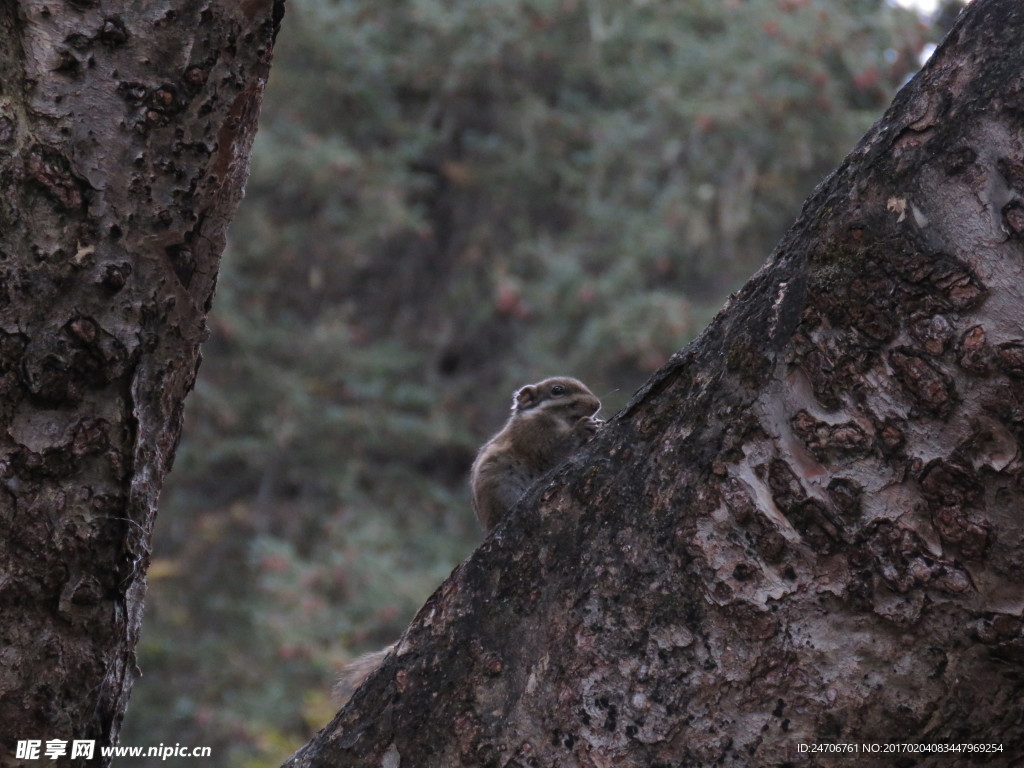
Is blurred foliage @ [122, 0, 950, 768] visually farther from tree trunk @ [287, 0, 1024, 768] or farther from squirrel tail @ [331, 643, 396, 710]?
tree trunk @ [287, 0, 1024, 768]

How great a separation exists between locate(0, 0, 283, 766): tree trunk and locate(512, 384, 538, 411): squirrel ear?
2.21 metres

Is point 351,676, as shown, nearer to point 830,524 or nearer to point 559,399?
point 559,399

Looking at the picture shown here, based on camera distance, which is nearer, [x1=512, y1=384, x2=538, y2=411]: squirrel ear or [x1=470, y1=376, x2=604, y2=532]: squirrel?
[x1=470, y1=376, x2=604, y2=532]: squirrel

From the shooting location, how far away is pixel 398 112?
40.2 ft

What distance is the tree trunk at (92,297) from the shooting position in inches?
79.0

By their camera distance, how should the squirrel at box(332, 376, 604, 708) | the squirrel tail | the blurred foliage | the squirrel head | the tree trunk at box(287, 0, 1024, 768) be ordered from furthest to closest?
the blurred foliage, the squirrel head, the squirrel at box(332, 376, 604, 708), the squirrel tail, the tree trunk at box(287, 0, 1024, 768)

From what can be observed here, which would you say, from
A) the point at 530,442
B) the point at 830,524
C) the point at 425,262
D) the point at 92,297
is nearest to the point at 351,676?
the point at 530,442

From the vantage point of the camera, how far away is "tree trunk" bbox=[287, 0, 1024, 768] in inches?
65.7

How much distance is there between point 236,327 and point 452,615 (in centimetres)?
922

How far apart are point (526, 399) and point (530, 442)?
14.1 inches

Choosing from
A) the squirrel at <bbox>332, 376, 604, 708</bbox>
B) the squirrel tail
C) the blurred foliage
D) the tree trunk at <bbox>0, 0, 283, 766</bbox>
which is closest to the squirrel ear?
the squirrel at <bbox>332, 376, 604, 708</bbox>

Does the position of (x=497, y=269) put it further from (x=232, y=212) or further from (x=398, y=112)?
(x=232, y=212)

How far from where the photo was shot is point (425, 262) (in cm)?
1319

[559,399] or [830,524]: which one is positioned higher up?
[559,399]
